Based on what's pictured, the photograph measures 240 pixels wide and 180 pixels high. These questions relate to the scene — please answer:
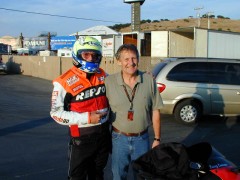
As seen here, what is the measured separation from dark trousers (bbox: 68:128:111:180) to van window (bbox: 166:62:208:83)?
6976 mm

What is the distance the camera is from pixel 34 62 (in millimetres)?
32312

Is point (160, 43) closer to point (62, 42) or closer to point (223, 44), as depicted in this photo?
point (223, 44)

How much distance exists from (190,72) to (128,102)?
282 inches

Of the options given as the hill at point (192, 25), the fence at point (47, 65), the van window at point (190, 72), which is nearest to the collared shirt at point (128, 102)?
the van window at point (190, 72)

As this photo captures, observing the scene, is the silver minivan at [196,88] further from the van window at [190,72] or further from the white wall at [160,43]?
the white wall at [160,43]

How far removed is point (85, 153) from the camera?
3.72m

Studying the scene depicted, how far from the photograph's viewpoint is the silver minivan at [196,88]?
10.5 meters

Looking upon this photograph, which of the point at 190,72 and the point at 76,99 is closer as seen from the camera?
the point at 76,99

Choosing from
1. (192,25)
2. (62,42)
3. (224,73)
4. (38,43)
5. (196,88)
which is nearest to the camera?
(196,88)

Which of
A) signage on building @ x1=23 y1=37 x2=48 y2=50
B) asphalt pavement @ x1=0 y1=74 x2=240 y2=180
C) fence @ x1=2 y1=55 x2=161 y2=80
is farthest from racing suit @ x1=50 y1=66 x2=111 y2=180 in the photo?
signage on building @ x1=23 y1=37 x2=48 y2=50

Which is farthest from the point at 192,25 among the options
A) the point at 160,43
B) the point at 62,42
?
the point at 160,43

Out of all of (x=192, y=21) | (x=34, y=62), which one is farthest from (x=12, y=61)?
(x=192, y=21)

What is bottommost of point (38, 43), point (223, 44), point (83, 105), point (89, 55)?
point (83, 105)

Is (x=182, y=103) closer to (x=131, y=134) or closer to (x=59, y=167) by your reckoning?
(x=59, y=167)
